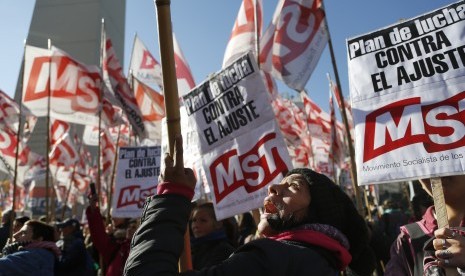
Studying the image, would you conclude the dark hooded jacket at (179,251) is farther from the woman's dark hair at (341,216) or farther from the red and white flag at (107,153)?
the red and white flag at (107,153)

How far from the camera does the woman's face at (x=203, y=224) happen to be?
10.8 ft

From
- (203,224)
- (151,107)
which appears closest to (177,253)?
(203,224)

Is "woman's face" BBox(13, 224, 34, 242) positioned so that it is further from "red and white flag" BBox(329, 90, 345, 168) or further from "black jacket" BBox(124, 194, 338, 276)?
"red and white flag" BBox(329, 90, 345, 168)

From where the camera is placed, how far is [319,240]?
5.08ft

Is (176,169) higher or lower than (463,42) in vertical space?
lower

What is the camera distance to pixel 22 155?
12477 mm

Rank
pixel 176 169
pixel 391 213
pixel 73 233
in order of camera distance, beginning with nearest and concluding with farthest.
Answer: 1. pixel 176 169
2. pixel 391 213
3. pixel 73 233

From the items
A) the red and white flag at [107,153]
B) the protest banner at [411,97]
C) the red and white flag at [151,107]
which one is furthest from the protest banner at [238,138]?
the red and white flag at [107,153]

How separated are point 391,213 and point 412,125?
3.46 metres

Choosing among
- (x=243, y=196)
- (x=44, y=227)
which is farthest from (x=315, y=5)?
(x=44, y=227)

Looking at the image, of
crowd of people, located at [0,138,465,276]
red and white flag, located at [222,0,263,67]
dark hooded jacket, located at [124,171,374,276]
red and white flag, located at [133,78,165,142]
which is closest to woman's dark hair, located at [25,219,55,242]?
crowd of people, located at [0,138,465,276]

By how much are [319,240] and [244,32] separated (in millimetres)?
5557

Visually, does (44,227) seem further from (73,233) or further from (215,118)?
(73,233)

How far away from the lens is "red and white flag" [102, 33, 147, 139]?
7969mm
